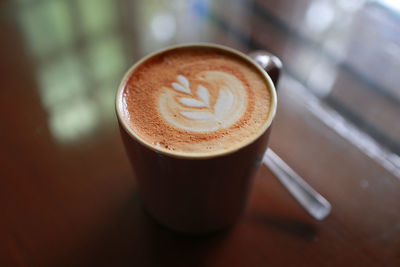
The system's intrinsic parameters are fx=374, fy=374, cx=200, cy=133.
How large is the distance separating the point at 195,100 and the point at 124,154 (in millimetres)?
177

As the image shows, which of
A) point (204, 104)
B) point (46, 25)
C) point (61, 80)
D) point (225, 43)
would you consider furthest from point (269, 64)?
point (46, 25)

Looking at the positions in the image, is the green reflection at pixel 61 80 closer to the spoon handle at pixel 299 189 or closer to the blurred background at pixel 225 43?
the blurred background at pixel 225 43

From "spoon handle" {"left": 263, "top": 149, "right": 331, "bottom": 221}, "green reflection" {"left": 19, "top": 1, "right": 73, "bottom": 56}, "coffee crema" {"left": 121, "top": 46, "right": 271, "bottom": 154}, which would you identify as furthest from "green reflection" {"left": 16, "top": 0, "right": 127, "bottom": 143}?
"spoon handle" {"left": 263, "top": 149, "right": 331, "bottom": 221}

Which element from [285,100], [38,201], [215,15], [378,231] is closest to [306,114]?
[285,100]

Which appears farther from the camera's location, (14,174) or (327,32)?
(327,32)

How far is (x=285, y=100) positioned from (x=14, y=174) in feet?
1.49

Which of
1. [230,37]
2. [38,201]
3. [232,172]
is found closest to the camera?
[232,172]

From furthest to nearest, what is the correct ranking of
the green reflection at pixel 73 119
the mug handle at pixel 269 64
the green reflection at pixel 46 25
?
the green reflection at pixel 46 25 → the green reflection at pixel 73 119 → the mug handle at pixel 269 64

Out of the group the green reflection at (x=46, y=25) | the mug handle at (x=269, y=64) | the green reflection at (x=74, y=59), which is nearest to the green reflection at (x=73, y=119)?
the green reflection at (x=74, y=59)

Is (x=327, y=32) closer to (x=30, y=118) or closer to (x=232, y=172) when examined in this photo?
(x=232, y=172)

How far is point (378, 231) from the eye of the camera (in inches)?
20.0

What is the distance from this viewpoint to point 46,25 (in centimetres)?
78

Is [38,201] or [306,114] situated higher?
[306,114]

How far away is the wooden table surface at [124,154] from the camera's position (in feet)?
1.62
